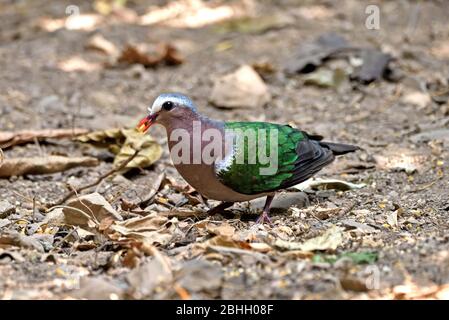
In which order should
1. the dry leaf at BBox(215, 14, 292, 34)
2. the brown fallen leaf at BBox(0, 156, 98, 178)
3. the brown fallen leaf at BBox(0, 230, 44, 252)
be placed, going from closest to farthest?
the brown fallen leaf at BBox(0, 230, 44, 252) → the brown fallen leaf at BBox(0, 156, 98, 178) → the dry leaf at BBox(215, 14, 292, 34)

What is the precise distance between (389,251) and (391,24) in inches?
237

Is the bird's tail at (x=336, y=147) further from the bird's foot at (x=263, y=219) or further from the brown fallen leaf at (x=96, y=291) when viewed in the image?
the brown fallen leaf at (x=96, y=291)

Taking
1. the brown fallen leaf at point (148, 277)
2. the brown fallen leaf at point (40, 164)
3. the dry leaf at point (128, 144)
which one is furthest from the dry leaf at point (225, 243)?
the brown fallen leaf at point (40, 164)

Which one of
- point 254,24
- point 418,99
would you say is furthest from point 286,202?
point 254,24

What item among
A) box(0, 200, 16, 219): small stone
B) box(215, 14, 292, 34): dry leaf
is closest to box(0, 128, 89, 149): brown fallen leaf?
box(0, 200, 16, 219): small stone

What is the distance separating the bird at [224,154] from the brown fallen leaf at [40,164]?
151 cm

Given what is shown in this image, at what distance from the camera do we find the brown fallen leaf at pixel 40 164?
5.91 m

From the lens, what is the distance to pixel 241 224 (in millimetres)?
4910

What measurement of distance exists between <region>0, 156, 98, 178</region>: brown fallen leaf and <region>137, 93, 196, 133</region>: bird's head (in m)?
1.53

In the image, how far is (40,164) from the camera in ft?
19.8

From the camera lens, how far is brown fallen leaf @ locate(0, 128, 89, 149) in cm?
649

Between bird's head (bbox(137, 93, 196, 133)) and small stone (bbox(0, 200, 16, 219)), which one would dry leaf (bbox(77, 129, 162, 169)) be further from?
bird's head (bbox(137, 93, 196, 133))

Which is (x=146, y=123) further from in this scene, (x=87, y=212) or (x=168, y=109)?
(x=87, y=212)
